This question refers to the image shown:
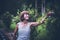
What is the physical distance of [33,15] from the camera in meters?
3.18

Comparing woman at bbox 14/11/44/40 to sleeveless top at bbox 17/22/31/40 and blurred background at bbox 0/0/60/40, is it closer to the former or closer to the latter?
sleeveless top at bbox 17/22/31/40

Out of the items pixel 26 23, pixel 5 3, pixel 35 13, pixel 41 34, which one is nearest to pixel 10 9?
pixel 5 3

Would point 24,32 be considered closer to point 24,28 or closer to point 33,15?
point 24,28

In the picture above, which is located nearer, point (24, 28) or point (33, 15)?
point (24, 28)

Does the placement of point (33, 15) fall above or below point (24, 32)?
above

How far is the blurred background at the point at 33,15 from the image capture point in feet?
9.63

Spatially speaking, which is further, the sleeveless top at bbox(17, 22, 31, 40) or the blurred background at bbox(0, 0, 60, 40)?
the blurred background at bbox(0, 0, 60, 40)

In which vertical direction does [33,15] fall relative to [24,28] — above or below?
above

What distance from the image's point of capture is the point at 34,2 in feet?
10.9

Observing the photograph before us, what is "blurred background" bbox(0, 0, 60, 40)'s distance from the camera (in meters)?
2.93

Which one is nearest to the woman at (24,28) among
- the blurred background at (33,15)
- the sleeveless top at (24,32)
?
the sleeveless top at (24,32)

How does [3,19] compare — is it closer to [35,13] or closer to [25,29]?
[35,13]

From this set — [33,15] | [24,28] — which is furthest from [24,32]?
[33,15]

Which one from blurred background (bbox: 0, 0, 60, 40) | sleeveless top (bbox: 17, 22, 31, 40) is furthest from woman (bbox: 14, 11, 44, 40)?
blurred background (bbox: 0, 0, 60, 40)
